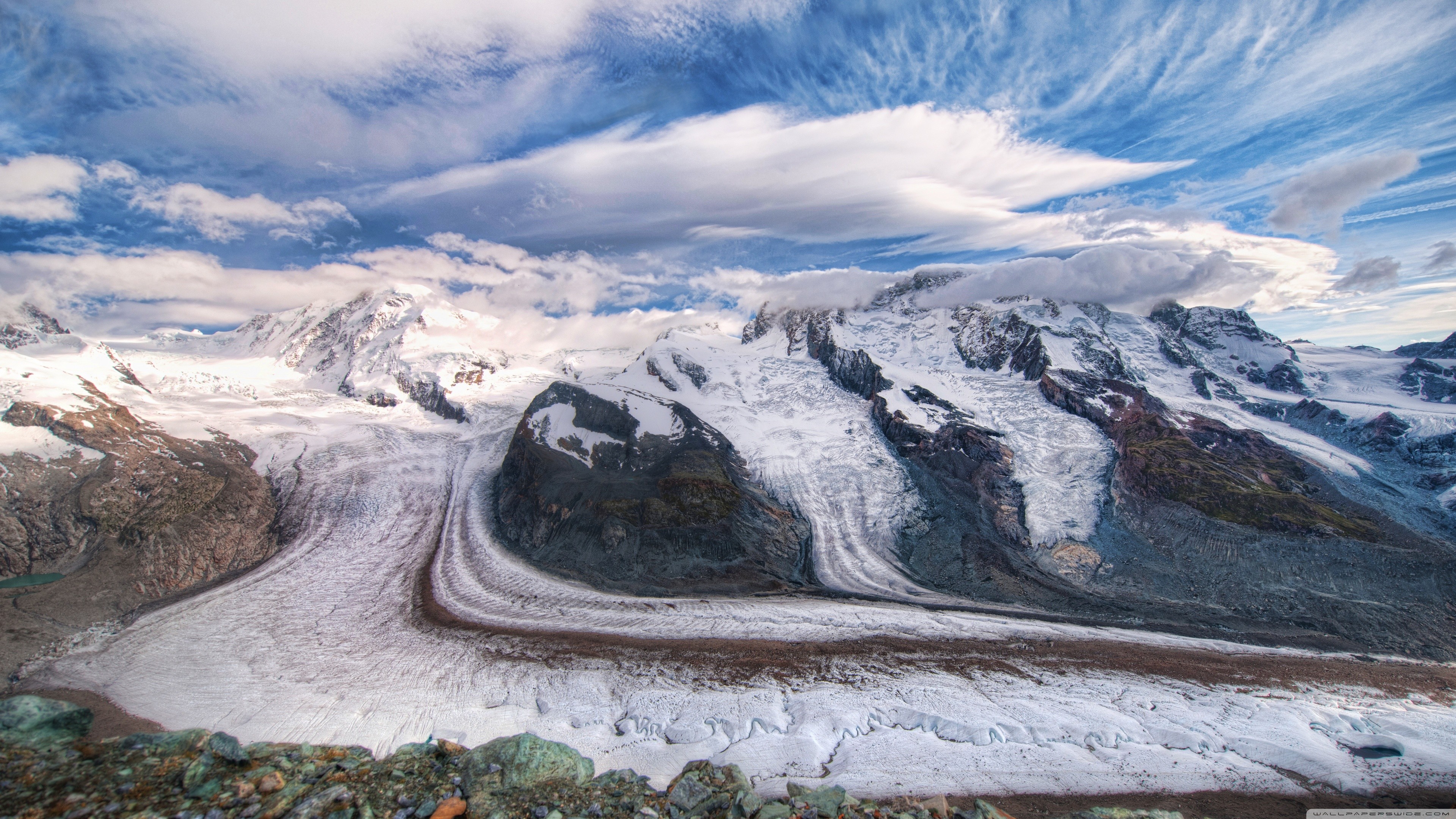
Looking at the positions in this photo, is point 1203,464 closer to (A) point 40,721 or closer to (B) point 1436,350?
(A) point 40,721

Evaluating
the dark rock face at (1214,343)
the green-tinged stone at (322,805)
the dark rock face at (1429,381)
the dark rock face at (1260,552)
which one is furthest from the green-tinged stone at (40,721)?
the dark rock face at (1429,381)

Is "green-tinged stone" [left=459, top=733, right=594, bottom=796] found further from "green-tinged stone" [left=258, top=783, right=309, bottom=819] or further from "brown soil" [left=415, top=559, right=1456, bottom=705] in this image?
"brown soil" [left=415, top=559, right=1456, bottom=705]

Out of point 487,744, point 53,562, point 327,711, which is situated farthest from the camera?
point 53,562

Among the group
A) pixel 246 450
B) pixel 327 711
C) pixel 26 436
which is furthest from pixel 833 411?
pixel 26 436

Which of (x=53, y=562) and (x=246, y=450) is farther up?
→ (x=246, y=450)

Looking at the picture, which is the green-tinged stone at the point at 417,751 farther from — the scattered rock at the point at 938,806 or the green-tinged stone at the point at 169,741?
the scattered rock at the point at 938,806

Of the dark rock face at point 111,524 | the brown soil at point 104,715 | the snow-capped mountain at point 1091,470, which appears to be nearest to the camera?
the brown soil at point 104,715

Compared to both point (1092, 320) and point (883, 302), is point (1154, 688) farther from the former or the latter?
point (883, 302)
